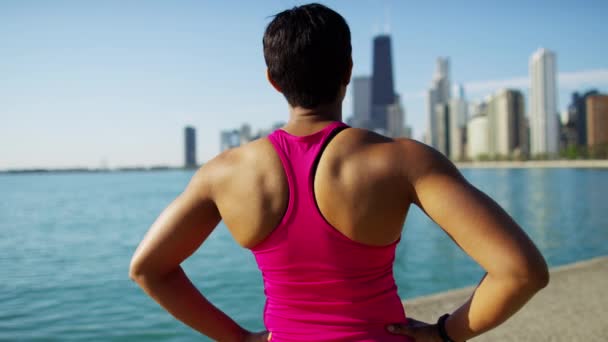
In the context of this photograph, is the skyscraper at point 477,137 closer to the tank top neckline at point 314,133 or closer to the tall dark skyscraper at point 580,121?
the tall dark skyscraper at point 580,121

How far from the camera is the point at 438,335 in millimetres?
1354

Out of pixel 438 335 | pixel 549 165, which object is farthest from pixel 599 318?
pixel 549 165

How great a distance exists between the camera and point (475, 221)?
1.13 m

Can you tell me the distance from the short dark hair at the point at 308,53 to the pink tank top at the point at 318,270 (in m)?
0.12

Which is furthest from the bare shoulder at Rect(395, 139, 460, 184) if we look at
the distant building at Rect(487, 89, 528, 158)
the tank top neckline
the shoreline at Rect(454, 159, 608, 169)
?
the distant building at Rect(487, 89, 528, 158)

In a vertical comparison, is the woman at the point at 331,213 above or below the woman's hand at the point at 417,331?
above

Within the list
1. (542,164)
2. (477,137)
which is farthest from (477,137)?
(542,164)

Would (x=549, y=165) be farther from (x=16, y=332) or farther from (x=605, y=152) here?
(x=16, y=332)

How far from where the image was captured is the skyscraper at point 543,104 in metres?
162

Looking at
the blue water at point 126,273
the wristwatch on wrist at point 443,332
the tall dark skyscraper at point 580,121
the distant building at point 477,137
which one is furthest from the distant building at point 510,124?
the wristwatch on wrist at point 443,332

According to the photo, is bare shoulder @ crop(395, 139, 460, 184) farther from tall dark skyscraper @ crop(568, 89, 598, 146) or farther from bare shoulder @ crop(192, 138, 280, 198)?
tall dark skyscraper @ crop(568, 89, 598, 146)

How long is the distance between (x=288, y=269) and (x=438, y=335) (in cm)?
45

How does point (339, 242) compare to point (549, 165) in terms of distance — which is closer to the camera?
point (339, 242)

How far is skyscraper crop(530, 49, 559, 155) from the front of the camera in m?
162
